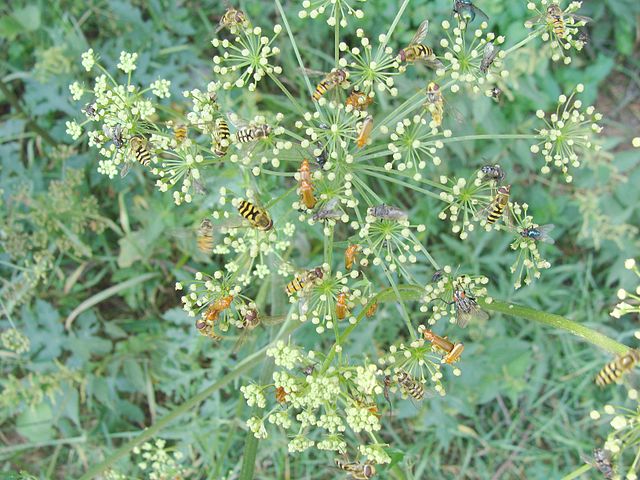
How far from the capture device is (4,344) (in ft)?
22.0

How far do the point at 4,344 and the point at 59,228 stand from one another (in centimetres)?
123

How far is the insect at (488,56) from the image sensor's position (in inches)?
176

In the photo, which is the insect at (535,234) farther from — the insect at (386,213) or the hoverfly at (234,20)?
Answer: the hoverfly at (234,20)

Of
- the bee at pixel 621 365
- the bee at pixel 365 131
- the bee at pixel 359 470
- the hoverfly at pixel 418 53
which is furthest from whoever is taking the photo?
the bee at pixel 359 470

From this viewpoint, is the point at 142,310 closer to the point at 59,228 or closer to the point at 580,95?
the point at 59,228

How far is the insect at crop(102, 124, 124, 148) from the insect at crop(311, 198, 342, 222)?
1.39 metres

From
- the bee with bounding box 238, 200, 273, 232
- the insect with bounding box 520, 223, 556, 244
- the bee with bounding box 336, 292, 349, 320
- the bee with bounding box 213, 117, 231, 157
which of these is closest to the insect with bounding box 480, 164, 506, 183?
the insect with bounding box 520, 223, 556, 244

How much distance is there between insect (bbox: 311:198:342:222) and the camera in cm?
445

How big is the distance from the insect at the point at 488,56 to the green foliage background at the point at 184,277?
241 centimetres

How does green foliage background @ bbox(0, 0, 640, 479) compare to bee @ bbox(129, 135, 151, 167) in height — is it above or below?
below

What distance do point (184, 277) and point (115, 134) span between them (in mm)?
2645

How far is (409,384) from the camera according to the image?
458 centimetres

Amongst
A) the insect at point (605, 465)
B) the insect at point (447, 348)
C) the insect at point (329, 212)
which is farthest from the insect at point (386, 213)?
the insect at point (605, 465)

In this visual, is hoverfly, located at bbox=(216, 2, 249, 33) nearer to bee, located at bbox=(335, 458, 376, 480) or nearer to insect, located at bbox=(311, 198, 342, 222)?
insect, located at bbox=(311, 198, 342, 222)
